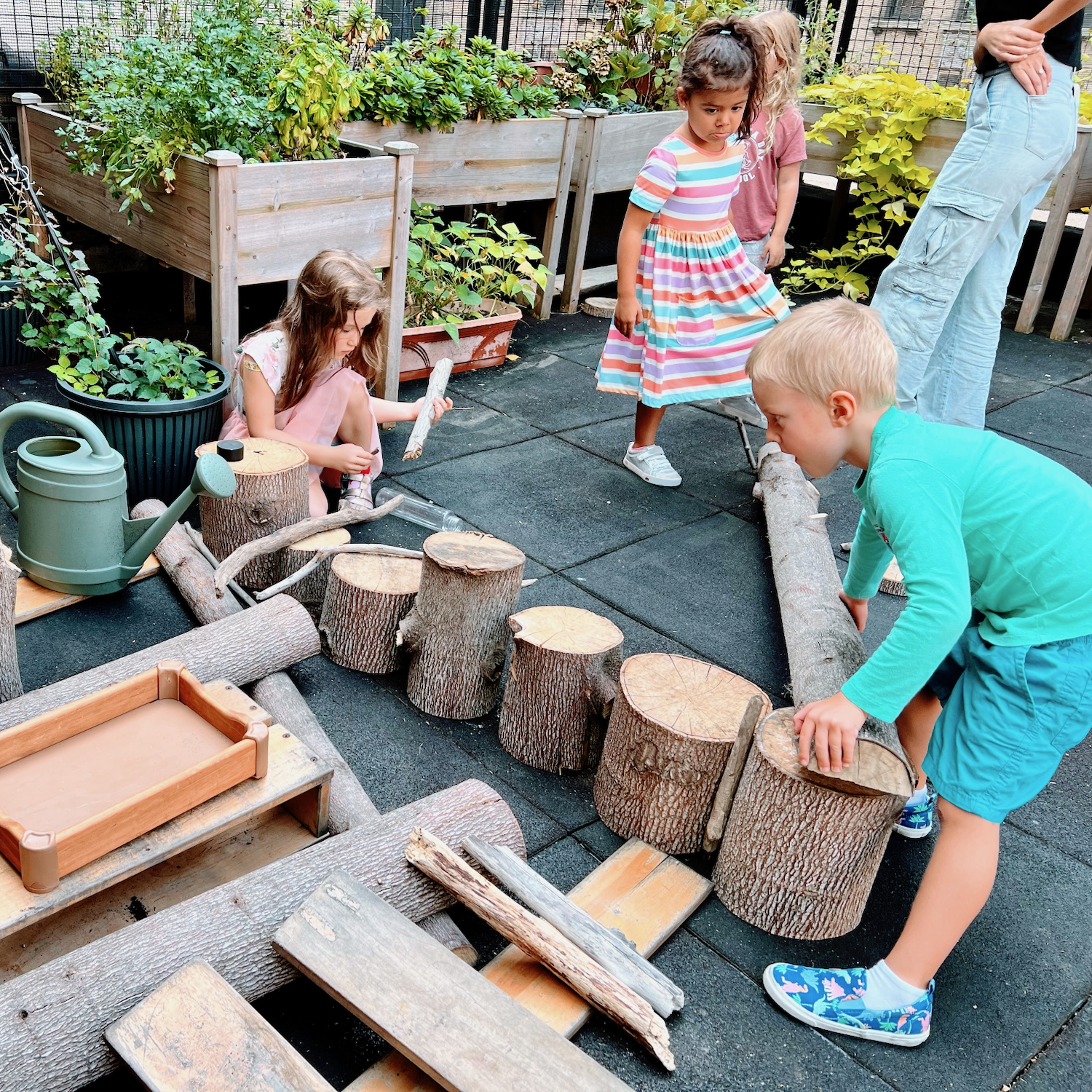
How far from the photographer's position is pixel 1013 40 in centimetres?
332

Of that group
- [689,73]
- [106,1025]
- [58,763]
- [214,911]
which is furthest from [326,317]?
[106,1025]

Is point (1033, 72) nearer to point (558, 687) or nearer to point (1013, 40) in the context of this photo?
point (1013, 40)

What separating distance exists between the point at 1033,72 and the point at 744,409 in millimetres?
1814

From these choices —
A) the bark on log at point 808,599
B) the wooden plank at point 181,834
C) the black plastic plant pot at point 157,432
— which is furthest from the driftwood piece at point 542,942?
the black plastic plant pot at point 157,432

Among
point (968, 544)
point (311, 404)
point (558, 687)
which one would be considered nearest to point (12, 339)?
point (311, 404)

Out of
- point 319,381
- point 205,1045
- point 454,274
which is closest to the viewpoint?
point 205,1045

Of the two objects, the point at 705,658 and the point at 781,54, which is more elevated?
the point at 781,54

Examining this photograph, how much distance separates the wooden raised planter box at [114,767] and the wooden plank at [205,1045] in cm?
30

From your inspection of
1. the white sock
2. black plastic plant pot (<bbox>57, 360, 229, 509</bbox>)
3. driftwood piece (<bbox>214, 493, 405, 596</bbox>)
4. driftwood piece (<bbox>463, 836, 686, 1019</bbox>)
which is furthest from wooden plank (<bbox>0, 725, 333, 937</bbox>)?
black plastic plant pot (<bbox>57, 360, 229, 509</bbox>)

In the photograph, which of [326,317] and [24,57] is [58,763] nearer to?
[326,317]

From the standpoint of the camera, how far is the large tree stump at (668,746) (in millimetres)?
2258

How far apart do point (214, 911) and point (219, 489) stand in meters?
1.05

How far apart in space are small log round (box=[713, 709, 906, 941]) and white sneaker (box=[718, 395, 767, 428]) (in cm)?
260

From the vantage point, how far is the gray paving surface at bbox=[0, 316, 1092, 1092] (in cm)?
198
